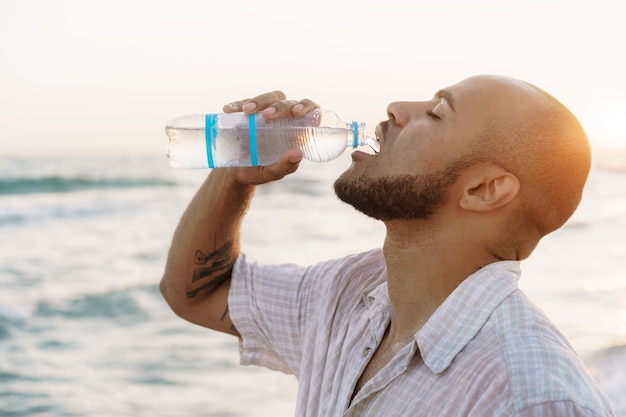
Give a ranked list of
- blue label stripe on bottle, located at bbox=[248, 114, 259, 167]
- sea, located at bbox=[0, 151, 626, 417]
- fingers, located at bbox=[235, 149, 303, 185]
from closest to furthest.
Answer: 1. fingers, located at bbox=[235, 149, 303, 185]
2. blue label stripe on bottle, located at bbox=[248, 114, 259, 167]
3. sea, located at bbox=[0, 151, 626, 417]

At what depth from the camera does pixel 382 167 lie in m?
2.63

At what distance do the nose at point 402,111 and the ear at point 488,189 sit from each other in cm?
31

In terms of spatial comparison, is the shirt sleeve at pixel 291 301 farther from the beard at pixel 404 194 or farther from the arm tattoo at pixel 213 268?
the beard at pixel 404 194

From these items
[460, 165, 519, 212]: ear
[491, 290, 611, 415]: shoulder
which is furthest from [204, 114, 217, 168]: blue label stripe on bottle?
[491, 290, 611, 415]: shoulder

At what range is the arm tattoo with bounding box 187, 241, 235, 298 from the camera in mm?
3217

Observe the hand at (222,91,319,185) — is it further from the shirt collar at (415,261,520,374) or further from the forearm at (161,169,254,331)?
the shirt collar at (415,261,520,374)

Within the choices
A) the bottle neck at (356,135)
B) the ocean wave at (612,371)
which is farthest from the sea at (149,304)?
the bottle neck at (356,135)

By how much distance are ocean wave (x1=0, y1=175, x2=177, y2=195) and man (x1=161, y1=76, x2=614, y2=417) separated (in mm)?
19989

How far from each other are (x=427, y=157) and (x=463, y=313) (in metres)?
0.54

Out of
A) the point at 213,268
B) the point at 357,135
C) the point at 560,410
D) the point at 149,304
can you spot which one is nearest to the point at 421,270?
the point at 560,410

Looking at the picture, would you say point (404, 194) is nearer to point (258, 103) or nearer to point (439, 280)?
point (439, 280)

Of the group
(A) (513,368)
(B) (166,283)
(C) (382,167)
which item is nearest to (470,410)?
(A) (513,368)

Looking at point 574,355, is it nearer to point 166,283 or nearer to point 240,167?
point 240,167

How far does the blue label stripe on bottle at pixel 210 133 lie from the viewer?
315 cm
